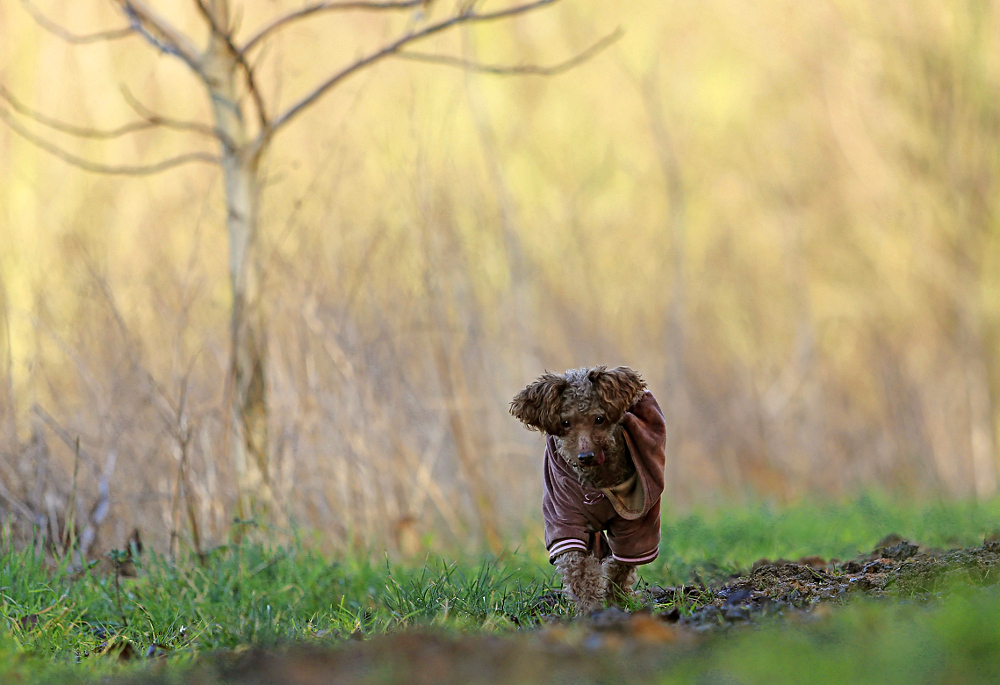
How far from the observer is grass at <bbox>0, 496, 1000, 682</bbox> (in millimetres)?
2539

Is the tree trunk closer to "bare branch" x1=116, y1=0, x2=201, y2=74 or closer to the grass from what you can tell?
"bare branch" x1=116, y1=0, x2=201, y2=74

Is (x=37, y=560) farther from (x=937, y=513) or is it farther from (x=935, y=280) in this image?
(x=935, y=280)

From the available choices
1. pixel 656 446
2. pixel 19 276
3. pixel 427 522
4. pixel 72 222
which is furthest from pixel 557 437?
pixel 72 222

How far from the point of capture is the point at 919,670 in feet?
7.63

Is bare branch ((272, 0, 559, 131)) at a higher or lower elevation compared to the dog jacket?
higher

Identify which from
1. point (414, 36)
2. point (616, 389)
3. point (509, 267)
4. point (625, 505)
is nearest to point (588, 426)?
point (616, 389)

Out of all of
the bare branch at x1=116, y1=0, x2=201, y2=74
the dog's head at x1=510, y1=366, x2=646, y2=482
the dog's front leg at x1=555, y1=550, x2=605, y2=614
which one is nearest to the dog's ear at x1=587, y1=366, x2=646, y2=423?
the dog's head at x1=510, y1=366, x2=646, y2=482

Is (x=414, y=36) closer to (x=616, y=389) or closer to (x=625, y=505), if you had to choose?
(x=616, y=389)

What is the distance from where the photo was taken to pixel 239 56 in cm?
557

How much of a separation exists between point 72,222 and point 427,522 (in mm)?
4175

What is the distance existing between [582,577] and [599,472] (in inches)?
17.1

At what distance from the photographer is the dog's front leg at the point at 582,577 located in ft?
13.8

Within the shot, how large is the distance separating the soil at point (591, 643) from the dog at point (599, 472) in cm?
22

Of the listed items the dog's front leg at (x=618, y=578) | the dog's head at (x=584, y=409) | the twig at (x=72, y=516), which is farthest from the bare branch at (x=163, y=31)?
the dog's front leg at (x=618, y=578)
